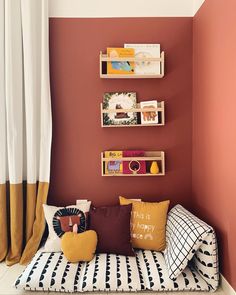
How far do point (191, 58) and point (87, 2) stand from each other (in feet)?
3.48

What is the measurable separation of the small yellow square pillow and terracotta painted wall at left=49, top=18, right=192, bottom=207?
29 cm

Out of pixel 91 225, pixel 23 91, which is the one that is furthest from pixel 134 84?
pixel 91 225

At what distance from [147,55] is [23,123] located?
4.10 feet

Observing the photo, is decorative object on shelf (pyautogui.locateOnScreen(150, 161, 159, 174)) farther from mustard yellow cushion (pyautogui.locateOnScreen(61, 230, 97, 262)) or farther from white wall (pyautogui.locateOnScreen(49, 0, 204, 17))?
white wall (pyautogui.locateOnScreen(49, 0, 204, 17))

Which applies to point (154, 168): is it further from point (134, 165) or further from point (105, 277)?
point (105, 277)

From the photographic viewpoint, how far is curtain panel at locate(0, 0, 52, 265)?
2.48 m

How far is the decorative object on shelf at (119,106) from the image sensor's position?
2600 mm

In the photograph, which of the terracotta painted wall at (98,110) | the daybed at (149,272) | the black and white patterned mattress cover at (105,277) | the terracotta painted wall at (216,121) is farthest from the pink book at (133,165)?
the black and white patterned mattress cover at (105,277)

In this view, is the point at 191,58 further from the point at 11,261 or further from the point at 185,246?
the point at 11,261

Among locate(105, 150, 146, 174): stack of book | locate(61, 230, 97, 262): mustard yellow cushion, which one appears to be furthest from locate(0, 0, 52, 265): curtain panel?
locate(105, 150, 146, 174): stack of book

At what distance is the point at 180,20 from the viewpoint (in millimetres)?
2639

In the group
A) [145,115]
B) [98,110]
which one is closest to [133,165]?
[145,115]

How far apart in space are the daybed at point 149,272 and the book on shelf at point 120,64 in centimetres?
134

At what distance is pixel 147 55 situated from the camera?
2580 mm
